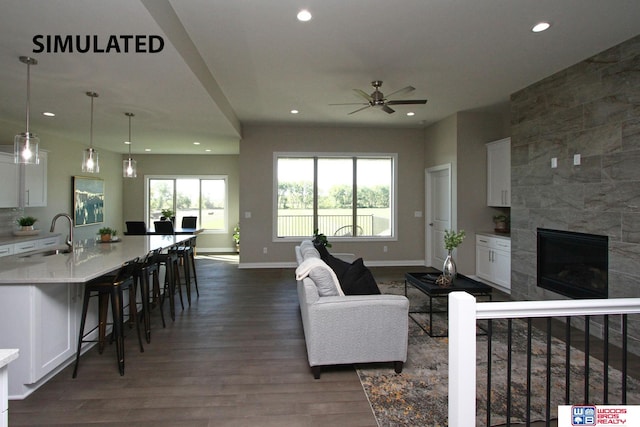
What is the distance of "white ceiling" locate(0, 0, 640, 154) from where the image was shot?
2748 millimetres

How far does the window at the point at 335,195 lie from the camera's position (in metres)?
7.43

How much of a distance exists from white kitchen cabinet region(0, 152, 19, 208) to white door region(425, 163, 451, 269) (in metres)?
7.02

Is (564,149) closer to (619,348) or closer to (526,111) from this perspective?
(526,111)

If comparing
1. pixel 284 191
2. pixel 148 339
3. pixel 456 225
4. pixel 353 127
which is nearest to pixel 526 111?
pixel 456 225

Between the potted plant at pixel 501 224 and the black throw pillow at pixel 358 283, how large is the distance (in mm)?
3863

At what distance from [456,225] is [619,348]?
308cm

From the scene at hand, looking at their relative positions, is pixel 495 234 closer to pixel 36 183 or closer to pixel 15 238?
pixel 15 238

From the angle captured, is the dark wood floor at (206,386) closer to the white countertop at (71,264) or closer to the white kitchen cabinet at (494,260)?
the white countertop at (71,264)

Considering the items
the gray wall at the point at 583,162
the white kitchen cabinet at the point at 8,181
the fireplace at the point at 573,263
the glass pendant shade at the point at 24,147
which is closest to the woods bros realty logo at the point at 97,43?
the glass pendant shade at the point at 24,147

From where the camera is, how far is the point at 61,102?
442cm

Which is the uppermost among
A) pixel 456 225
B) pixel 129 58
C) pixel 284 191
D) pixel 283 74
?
pixel 283 74

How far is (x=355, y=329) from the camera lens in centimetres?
276

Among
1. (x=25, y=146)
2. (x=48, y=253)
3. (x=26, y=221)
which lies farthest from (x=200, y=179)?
(x=25, y=146)

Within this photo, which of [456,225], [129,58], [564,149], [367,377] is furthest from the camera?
[456,225]
